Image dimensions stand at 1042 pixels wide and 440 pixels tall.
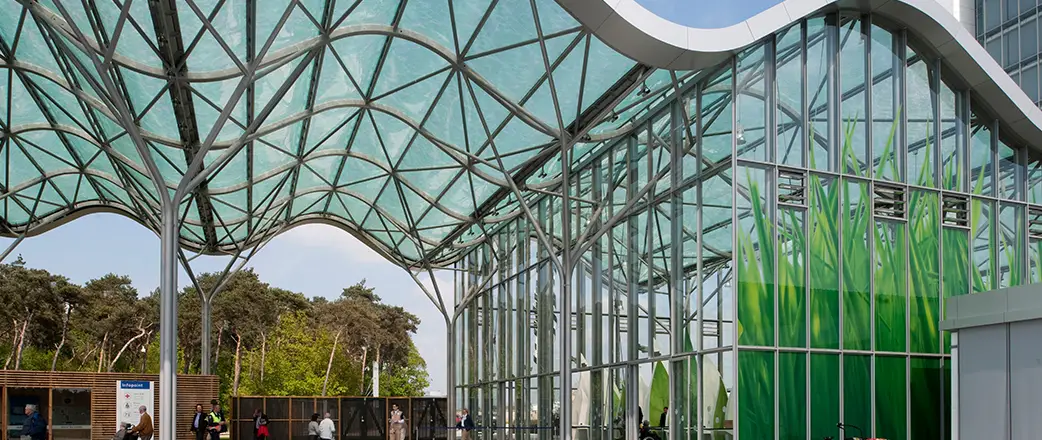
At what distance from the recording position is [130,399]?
33031 millimetres

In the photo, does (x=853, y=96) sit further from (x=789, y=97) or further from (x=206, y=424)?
(x=206, y=424)

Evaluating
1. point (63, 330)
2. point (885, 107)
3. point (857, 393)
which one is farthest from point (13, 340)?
point (885, 107)

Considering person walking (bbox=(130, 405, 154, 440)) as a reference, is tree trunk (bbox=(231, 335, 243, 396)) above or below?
below

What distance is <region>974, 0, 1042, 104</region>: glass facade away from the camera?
2788 inches

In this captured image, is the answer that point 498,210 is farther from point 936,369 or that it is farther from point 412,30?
point 936,369

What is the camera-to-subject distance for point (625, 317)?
1171 inches

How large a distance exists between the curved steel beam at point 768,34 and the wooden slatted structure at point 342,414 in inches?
1238

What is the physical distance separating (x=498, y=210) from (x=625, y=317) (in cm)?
1439

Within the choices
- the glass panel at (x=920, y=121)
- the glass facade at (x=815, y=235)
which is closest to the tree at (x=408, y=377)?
the glass facade at (x=815, y=235)

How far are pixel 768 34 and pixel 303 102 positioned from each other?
47.1 feet

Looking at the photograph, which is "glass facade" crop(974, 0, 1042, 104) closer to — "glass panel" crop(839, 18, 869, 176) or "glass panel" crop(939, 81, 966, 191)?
"glass panel" crop(939, 81, 966, 191)

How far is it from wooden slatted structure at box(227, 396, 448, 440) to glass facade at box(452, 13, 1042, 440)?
25639 mm

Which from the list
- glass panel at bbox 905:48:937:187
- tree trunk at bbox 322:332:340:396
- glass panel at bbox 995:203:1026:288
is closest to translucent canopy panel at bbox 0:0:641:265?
glass panel at bbox 905:48:937:187

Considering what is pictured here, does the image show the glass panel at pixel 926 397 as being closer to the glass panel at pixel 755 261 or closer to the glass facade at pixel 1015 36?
the glass panel at pixel 755 261
